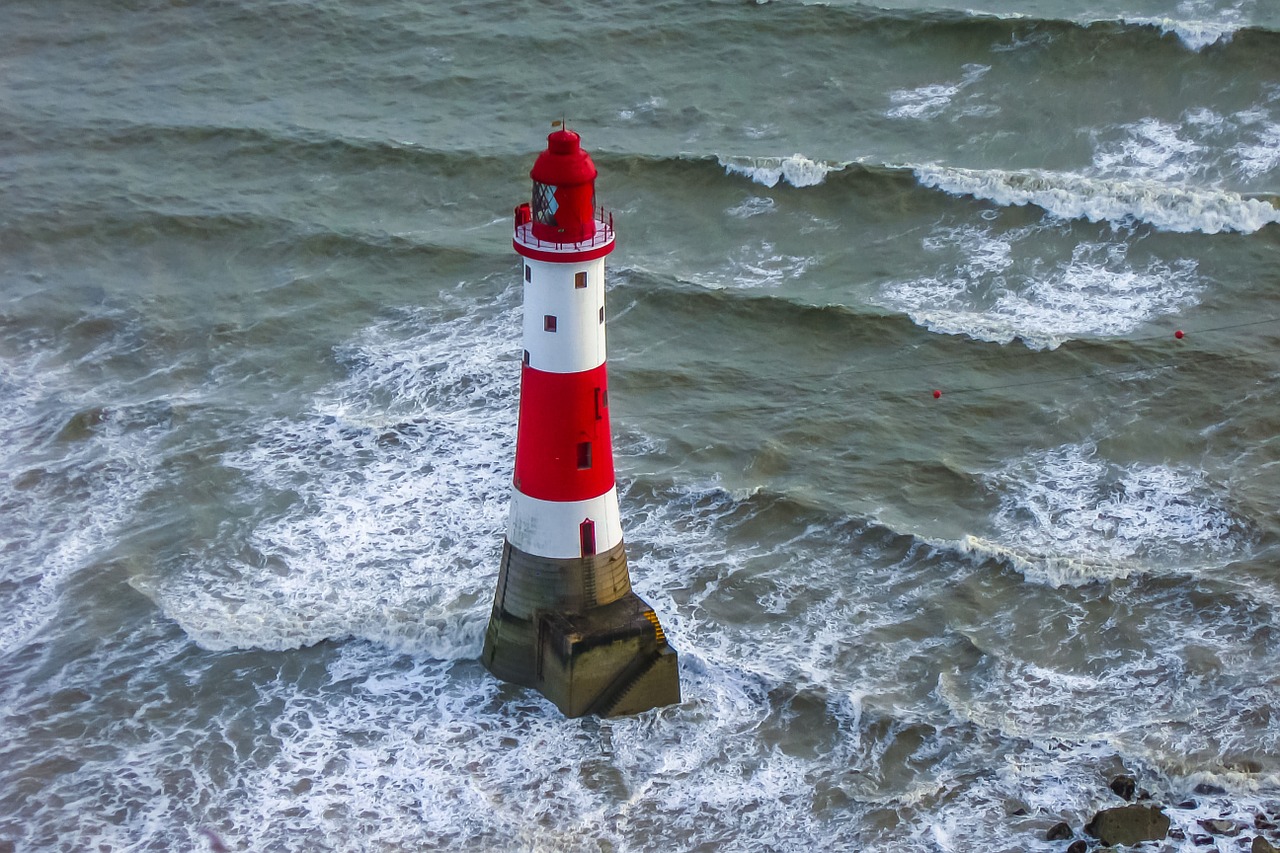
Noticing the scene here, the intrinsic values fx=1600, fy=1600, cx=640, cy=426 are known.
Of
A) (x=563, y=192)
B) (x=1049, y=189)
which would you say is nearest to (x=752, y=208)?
(x=1049, y=189)

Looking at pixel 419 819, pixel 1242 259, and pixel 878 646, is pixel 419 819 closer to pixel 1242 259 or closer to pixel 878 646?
pixel 878 646

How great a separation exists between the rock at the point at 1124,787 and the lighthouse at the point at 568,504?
4.34m

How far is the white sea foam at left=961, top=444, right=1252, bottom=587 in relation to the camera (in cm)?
1844

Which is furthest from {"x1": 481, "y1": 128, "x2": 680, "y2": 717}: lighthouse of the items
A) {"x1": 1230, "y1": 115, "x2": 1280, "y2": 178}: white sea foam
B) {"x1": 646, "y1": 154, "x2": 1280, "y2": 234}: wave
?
{"x1": 1230, "y1": 115, "x2": 1280, "y2": 178}: white sea foam

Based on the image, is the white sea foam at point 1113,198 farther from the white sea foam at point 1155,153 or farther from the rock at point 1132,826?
the rock at point 1132,826

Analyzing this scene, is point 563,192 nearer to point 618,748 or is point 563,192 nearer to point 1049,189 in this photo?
point 618,748

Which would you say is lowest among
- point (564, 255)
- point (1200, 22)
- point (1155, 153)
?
point (1155, 153)

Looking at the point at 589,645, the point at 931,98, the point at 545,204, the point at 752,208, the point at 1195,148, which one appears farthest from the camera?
the point at 931,98

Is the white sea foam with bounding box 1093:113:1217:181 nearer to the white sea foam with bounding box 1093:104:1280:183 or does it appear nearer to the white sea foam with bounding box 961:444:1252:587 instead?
the white sea foam with bounding box 1093:104:1280:183

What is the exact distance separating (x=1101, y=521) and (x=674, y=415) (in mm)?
5900

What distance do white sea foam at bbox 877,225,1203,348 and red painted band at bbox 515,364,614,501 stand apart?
32.3 feet

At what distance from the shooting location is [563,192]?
46.1ft

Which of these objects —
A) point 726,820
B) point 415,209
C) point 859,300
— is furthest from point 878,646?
point 415,209

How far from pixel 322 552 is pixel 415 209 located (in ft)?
34.9
